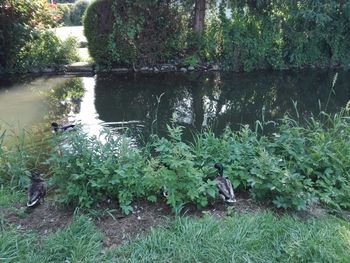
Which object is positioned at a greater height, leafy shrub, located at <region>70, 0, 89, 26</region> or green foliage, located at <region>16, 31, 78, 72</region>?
leafy shrub, located at <region>70, 0, 89, 26</region>

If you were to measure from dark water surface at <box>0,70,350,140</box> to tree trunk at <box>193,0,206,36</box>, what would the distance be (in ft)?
5.07

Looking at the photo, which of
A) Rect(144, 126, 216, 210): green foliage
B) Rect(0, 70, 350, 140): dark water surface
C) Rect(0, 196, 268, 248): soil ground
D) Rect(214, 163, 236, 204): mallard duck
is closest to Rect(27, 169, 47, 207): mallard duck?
Rect(0, 196, 268, 248): soil ground

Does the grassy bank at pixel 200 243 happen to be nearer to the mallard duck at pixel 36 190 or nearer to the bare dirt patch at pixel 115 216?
the bare dirt patch at pixel 115 216

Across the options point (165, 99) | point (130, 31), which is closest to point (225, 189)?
point (165, 99)

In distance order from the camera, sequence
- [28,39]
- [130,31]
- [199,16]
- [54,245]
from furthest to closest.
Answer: [199,16] → [130,31] → [28,39] → [54,245]

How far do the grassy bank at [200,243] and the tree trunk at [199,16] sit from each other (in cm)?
916

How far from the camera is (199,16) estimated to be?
11.1 m

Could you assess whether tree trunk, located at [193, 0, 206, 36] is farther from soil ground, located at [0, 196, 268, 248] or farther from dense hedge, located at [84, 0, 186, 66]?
soil ground, located at [0, 196, 268, 248]

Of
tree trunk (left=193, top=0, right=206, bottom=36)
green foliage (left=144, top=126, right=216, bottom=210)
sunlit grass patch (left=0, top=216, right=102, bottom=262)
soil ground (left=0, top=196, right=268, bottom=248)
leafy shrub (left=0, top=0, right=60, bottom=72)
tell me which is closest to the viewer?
sunlit grass patch (left=0, top=216, right=102, bottom=262)

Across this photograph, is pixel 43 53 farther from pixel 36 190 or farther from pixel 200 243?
pixel 200 243

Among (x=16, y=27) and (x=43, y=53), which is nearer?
(x=16, y=27)

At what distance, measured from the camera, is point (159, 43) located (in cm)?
1072

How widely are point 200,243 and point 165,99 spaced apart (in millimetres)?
5700

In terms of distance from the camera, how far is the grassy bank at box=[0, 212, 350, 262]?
2316 mm
